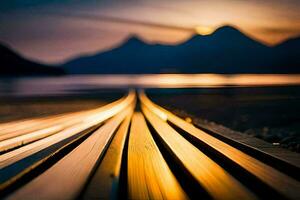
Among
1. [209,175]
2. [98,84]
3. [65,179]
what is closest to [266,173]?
[209,175]

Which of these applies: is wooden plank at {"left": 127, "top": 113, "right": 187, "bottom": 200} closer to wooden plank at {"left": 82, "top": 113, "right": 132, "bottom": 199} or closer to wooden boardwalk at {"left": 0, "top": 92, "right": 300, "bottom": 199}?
wooden boardwalk at {"left": 0, "top": 92, "right": 300, "bottom": 199}

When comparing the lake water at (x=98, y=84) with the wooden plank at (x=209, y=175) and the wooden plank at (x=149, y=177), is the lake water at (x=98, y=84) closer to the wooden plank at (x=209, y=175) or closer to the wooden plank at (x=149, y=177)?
the wooden plank at (x=149, y=177)

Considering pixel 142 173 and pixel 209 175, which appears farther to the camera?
pixel 142 173

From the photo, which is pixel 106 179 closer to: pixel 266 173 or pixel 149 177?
pixel 149 177

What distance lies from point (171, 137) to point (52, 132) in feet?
7.07

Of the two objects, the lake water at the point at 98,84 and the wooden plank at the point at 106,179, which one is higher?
the lake water at the point at 98,84

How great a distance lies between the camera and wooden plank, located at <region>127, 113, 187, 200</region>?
2321 millimetres

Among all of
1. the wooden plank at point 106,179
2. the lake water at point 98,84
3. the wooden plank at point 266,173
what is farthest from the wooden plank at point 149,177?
the lake water at point 98,84

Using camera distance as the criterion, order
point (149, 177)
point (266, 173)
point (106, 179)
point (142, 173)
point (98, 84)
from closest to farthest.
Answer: point (106, 179), point (266, 173), point (149, 177), point (142, 173), point (98, 84)

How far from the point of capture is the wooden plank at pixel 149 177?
232 centimetres

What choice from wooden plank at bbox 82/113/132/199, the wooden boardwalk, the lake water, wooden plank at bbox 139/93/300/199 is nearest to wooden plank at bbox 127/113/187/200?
the wooden boardwalk

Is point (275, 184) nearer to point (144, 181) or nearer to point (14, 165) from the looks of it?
point (144, 181)

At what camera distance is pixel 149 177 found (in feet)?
8.84

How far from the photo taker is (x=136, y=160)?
3250 millimetres
